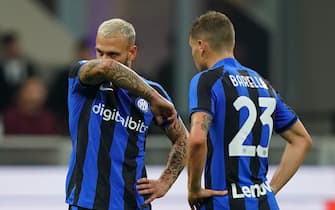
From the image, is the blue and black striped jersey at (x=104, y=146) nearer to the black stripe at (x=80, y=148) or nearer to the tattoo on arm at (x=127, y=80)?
the black stripe at (x=80, y=148)

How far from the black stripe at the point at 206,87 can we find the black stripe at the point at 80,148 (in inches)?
21.2

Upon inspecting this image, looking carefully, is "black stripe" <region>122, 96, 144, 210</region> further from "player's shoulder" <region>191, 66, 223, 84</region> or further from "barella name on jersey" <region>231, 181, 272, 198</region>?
"barella name on jersey" <region>231, 181, 272, 198</region>

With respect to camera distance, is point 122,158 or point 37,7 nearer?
point 122,158

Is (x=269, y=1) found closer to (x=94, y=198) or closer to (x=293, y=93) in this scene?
(x=293, y=93)

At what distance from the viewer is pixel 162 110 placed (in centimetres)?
538

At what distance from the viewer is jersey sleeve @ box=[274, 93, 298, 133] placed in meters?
5.54

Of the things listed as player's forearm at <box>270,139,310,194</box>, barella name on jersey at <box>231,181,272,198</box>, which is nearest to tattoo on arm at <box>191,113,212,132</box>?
barella name on jersey at <box>231,181,272,198</box>

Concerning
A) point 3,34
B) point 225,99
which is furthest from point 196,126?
point 3,34

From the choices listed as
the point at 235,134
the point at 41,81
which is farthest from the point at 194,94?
the point at 41,81

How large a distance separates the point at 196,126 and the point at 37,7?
534 cm

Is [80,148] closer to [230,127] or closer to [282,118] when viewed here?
[230,127]

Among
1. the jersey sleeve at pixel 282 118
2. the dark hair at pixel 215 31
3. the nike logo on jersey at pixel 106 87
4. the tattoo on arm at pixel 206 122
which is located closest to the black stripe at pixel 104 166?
the nike logo on jersey at pixel 106 87

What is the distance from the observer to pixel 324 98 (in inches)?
420

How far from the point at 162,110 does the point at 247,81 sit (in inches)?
16.5
